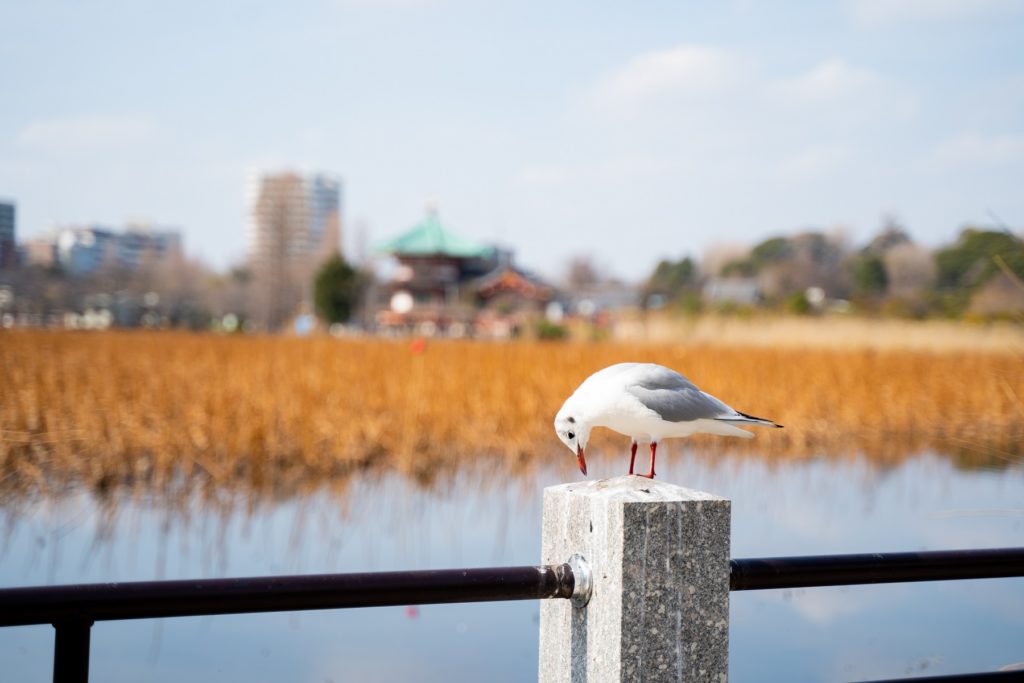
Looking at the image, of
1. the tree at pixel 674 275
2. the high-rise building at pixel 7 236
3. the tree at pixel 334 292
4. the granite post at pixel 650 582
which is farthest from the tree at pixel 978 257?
the tree at pixel 334 292

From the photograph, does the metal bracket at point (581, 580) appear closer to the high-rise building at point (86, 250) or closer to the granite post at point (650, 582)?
the granite post at point (650, 582)

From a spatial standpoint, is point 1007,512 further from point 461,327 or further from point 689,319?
point 461,327

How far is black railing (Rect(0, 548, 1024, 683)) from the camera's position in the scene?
4.55 ft

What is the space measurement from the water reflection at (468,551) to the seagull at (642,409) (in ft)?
5.38

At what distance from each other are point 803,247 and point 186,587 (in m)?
45.9

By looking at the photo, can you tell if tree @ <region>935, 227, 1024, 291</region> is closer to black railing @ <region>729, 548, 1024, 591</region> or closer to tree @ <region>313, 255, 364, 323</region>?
black railing @ <region>729, 548, 1024, 591</region>

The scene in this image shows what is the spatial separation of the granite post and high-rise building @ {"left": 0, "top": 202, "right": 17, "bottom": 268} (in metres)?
9.02

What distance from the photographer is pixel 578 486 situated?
1753 millimetres

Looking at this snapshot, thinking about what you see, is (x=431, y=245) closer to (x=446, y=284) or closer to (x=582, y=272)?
(x=446, y=284)

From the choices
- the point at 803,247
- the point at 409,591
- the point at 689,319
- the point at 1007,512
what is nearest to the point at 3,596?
the point at 409,591

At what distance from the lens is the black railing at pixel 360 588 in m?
1.39

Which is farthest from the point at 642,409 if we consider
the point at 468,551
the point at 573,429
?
the point at 468,551

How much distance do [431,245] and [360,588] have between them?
4291cm

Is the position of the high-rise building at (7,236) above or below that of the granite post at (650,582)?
above
